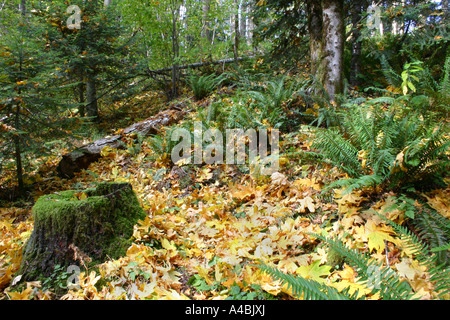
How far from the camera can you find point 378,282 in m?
1.37

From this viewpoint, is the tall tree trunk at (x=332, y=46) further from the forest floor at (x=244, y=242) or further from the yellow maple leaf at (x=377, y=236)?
the yellow maple leaf at (x=377, y=236)

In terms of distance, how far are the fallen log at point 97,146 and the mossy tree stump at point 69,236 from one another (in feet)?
9.79

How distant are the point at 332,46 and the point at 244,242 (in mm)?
3659

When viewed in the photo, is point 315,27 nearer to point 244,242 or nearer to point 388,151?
point 388,151

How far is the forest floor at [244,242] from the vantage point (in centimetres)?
171

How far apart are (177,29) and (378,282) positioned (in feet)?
24.2

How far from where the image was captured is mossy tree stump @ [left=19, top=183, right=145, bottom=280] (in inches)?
78.8

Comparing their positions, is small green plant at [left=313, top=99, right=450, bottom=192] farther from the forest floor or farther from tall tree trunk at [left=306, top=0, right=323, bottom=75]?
tall tree trunk at [left=306, top=0, right=323, bottom=75]

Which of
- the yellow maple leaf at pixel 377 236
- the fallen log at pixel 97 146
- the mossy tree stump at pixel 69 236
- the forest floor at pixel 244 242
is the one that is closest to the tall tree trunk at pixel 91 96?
the fallen log at pixel 97 146

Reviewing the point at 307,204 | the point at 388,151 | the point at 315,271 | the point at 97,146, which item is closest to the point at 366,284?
the point at 315,271

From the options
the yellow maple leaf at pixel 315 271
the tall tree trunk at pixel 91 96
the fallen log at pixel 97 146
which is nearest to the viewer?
the yellow maple leaf at pixel 315 271

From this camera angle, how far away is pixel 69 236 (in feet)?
6.70

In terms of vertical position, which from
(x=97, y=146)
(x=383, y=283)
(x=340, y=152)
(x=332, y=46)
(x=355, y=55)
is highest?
(x=355, y=55)
